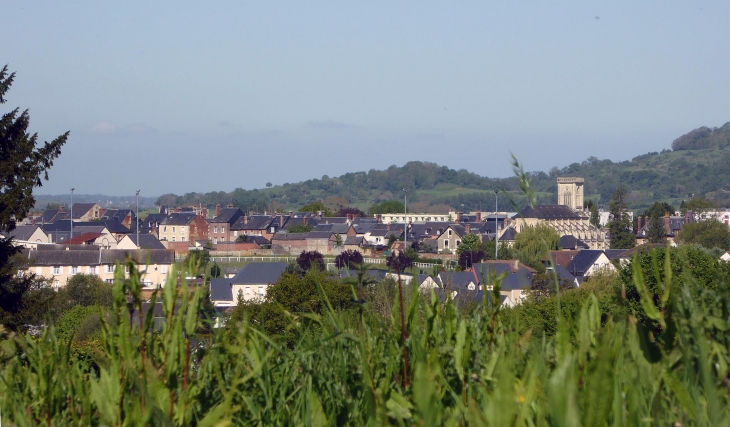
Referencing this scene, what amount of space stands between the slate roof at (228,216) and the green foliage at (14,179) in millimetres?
73379

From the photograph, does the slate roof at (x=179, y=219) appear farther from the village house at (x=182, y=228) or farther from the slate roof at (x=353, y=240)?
the slate roof at (x=353, y=240)

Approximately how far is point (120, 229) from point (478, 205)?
107523 millimetres

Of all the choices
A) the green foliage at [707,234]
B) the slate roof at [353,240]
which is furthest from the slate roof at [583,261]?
the slate roof at [353,240]

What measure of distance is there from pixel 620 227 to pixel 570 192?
4185 cm

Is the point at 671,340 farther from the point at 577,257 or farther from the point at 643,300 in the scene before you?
the point at 577,257

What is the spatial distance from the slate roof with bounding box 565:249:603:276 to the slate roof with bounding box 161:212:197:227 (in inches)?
1980

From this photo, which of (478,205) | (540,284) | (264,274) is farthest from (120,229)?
(478,205)

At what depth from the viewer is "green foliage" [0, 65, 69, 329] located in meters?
16.3

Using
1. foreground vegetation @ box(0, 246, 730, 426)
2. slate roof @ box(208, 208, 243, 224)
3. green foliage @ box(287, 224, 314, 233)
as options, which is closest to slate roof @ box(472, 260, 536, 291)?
foreground vegetation @ box(0, 246, 730, 426)

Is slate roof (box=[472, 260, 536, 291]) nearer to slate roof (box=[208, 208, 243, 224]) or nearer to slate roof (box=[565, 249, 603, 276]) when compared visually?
slate roof (box=[565, 249, 603, 276])

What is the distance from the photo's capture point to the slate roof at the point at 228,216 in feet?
300

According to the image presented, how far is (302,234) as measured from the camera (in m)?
77.4

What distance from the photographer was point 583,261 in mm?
48344

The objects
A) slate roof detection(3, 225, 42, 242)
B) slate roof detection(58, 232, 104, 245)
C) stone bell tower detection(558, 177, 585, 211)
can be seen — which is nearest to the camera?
slate roof detection(58, 232, 104, 245)
